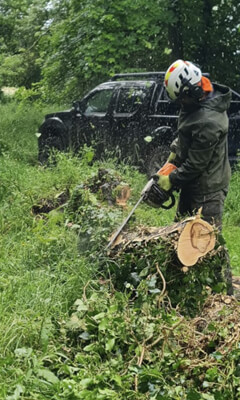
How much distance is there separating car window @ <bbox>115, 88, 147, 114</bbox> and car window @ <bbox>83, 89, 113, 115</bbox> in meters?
0.28

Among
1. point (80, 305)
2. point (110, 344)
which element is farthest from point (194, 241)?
point (110, 344)

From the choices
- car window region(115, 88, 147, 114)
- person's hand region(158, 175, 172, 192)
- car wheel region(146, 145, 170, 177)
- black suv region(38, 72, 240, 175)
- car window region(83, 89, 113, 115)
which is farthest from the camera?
car window region(83, 89, 113, 115)

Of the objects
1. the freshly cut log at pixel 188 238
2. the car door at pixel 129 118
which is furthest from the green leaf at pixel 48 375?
the car door at pixel 129 118

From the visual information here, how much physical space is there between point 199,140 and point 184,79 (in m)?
0.51

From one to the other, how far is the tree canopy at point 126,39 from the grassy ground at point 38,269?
5017mm

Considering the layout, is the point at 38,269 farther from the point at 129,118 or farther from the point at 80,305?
the point at 129,118

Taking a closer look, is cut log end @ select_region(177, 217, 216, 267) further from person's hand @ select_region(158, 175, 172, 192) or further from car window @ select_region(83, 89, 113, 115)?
car window @ select_region(83, 89, 113, 115)

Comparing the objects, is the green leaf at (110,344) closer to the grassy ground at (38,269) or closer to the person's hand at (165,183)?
the grassy ground at (38,269)

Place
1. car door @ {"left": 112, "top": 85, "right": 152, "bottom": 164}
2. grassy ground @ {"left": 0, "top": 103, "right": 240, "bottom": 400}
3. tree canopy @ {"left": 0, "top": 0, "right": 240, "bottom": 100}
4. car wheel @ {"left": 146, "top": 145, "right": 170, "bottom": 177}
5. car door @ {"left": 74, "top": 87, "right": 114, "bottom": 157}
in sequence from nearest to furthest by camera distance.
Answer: grassy ground @ {"left": 0, "top": 103, "right": 240, "bottom": 400}, car wheel @ {"left": 146, "top": 145, "right": 170, "bottom": 177}, car door @ {"left": 112, "top": 85, "right": 152, "bottom": 164}, car door @ {"left": 74, "top": 87, "right": 114, "bottom": 157}, tree canopy @ {"left": 0, "top": 0, "right": 240, "bottom": 100}

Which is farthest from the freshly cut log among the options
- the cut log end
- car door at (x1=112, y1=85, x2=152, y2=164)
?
car door at (x1=112, y1=85, x2=152, y2=164)

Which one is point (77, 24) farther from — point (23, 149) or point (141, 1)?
point (23, 149)

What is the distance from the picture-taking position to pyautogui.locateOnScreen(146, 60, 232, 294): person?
16.2 feet

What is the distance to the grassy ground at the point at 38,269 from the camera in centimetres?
349

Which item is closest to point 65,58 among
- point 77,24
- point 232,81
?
point 77,24
